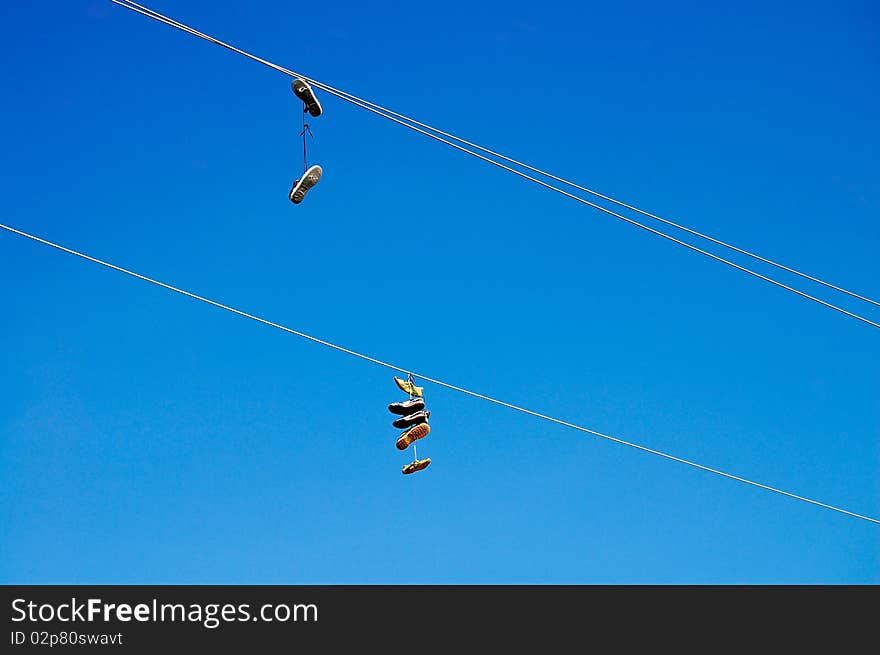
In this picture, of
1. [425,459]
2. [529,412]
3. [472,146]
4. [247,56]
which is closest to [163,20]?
[247,56]

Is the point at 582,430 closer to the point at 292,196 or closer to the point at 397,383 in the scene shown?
the point at 397,383

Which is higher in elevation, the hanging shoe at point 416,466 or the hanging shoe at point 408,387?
the hanging shoe at point 408,387

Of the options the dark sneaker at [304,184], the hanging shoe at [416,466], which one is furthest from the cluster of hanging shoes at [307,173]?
the hanging shoe at [416,466]

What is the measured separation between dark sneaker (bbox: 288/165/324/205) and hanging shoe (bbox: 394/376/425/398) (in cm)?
320

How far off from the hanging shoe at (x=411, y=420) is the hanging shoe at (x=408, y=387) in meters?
0.26

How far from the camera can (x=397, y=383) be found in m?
14.5

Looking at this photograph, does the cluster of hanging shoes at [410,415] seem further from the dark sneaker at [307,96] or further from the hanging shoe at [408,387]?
the dark sneaker at [307,96]

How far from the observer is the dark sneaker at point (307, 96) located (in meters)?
11.7

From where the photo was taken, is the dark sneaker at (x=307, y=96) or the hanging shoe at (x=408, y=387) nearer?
the dark sneaker at (x=307, y=96)

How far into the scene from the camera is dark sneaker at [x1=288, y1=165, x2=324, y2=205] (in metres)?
12.1

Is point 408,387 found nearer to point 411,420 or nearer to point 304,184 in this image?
point 411,420

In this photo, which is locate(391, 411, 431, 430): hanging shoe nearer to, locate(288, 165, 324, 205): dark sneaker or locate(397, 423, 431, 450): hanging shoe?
locate(397, 423, 431, 450): hanging shoe
